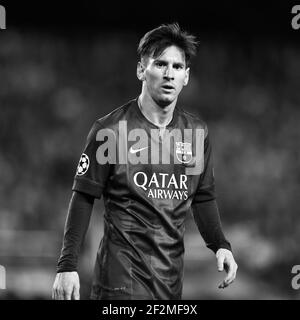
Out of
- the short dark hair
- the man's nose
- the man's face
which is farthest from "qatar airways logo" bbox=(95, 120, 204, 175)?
the short dark hair

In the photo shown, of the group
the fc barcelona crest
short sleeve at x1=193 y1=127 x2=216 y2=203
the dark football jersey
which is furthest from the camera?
short sleeve at x1=193 y1=127 x2=216 y2=203

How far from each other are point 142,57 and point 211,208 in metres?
0.91

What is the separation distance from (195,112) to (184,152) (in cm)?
650

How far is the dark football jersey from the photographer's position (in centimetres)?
336

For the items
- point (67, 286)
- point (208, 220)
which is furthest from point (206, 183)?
point (67, 286)

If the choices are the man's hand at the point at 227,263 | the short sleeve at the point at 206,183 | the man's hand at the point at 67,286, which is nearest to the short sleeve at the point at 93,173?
the man's hand at the point at 67,286

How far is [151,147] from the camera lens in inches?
139

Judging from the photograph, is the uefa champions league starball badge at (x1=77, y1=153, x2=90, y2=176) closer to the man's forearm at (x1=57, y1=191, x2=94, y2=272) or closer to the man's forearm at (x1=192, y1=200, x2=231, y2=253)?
the man's forearm at (x1=57, y1=191, x2=94, y2=272)

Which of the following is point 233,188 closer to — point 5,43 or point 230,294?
point 230,294

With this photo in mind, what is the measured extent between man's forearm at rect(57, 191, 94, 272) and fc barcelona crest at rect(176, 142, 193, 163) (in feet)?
1.74

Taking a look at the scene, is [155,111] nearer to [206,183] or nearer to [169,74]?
[169,74]

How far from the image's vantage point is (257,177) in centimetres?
971

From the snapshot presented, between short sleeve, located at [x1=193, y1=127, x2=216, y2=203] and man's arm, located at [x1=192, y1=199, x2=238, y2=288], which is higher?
short sleeve, located at [x1=193, y1=127, x2=216, y2=203]

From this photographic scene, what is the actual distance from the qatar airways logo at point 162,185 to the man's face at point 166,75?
39cm
